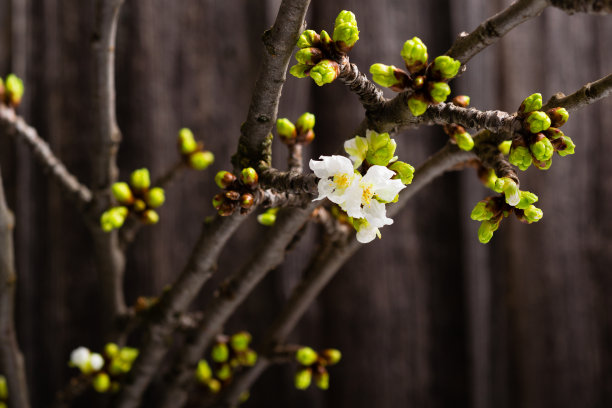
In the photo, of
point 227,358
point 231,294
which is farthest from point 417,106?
point 227,358

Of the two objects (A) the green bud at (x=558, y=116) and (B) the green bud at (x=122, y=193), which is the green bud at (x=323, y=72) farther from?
(B) the green bud at (x=122, y=193)

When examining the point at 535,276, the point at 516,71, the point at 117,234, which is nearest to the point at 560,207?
the point at 535,276

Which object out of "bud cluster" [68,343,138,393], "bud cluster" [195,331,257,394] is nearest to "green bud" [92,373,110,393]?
"bud cluster" [68,343,138,393]

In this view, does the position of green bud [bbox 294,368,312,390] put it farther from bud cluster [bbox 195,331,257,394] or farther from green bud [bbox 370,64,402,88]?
green bud [bbox 370,64,402,88]

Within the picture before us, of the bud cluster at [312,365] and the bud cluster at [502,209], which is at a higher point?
the bud cluster at [502,209]

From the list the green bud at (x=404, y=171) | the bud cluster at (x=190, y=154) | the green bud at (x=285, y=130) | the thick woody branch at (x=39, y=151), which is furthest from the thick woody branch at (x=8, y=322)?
the green bud at (x=404, y=171)

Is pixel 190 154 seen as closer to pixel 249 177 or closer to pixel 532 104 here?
pixel 249 177
